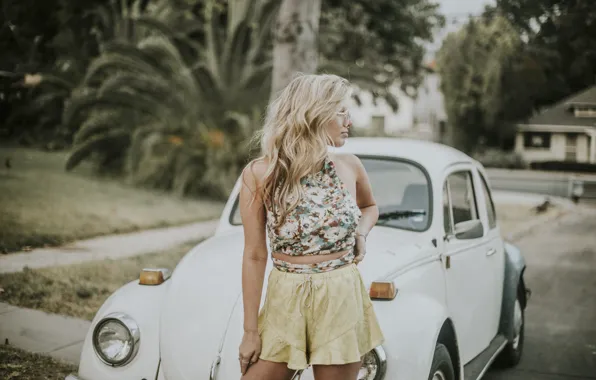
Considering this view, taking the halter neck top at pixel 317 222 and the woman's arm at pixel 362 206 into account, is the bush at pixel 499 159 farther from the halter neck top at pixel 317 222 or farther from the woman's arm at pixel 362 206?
the halter neck top at pixel 317 222

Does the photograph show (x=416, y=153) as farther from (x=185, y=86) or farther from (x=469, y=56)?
(x=185, y=86)

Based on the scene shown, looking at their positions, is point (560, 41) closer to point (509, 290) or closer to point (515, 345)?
point (509, 290)

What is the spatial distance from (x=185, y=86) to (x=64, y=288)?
771cm

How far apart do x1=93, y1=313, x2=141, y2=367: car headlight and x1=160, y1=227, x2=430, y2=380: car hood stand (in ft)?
0.60

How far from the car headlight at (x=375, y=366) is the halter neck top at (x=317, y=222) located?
0.80 meters

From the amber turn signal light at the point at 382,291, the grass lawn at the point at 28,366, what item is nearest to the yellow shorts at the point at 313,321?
the amber turn signal light at the point at 382,291

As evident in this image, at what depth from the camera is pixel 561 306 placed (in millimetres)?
7906

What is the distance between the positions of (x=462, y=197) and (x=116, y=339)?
8.51ft

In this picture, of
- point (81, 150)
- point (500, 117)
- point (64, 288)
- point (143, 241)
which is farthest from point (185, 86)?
point (64, 288)

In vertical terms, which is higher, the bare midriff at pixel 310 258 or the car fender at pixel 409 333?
the bare midriff at pixel 310 258

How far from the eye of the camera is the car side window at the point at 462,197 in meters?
4.80

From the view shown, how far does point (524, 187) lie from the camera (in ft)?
34.5

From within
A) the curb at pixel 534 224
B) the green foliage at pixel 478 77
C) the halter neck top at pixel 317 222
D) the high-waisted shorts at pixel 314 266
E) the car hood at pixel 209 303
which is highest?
the green foliage at pixel 478 77

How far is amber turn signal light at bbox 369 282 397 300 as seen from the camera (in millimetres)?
3512
